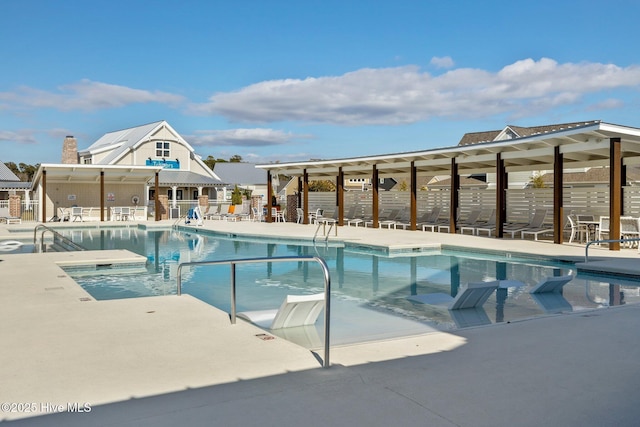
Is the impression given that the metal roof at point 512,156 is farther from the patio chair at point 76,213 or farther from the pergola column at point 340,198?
the patio chair at point 76,213

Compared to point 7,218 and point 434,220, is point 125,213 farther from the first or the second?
point 434,220

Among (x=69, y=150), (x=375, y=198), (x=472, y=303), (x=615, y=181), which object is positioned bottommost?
(x=472, y=303)

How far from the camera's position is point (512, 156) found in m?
16.5

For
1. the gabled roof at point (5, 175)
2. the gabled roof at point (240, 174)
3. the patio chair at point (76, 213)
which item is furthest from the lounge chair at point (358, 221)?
the gabled roof at point (5, 175)

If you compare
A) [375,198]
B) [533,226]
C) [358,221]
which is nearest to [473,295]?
[533,226]

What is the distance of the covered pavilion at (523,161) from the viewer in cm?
1279

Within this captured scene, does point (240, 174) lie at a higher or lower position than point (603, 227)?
higher

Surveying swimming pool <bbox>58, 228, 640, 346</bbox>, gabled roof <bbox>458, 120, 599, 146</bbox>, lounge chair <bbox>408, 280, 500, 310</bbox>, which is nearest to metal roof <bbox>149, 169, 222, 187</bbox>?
gabled roof <bbox>458, 120, 599, 146</bbox>

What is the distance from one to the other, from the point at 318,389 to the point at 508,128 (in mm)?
36904

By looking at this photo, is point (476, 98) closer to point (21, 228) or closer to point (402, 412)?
point (21, 228)

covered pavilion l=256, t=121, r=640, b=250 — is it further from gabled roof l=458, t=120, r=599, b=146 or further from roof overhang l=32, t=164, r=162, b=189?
gabled roof l=458, t=120, r=599, b=146

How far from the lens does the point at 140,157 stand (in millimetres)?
34531

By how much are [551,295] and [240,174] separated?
1925 inches

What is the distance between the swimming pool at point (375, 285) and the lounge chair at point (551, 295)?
0.03m
